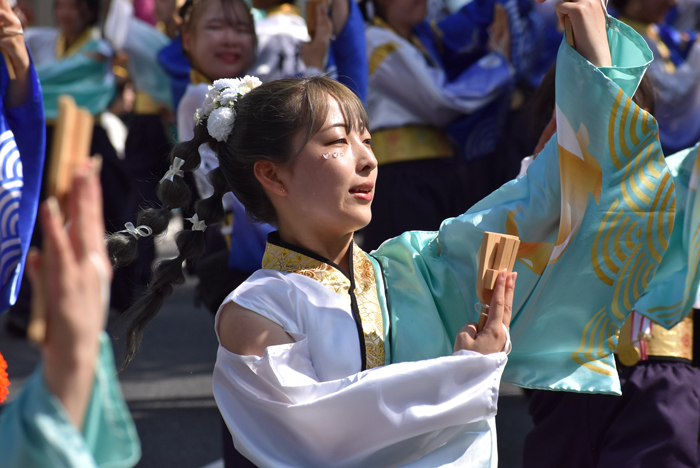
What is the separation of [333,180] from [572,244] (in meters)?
0.47

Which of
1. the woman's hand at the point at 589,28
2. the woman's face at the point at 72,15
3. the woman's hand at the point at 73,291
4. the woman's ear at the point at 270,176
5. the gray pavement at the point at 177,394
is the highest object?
the woman's hand at the point at 589,28

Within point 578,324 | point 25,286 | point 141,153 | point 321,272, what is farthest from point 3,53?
point 141,153

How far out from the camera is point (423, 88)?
11.4 ft

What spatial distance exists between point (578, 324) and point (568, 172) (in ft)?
0.97

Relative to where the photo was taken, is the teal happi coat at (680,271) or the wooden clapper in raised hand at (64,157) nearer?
the wooden clapper in raised hand at (64,157)

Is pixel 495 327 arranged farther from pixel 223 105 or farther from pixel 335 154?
pixel 223 105

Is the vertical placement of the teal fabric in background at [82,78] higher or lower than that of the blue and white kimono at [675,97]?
lower

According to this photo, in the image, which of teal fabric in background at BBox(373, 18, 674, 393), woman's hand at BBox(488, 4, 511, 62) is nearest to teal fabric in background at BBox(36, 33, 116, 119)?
woman's hand at BBox(488, 4, 511, 62)

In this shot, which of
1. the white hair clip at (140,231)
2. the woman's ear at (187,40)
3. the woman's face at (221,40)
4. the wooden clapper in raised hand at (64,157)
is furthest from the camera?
the woman's ear at (187,40)

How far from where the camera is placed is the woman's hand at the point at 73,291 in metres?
0.85

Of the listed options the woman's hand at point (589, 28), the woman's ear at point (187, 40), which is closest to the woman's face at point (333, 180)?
the woman's hand at point (589, 28)

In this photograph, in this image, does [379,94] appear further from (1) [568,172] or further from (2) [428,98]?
(1) [568,172]

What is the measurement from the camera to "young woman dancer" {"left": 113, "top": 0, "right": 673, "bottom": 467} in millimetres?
1417

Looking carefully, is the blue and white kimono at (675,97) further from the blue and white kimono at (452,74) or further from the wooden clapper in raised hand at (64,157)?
the wooden clapper in raised hand at (64,157)
